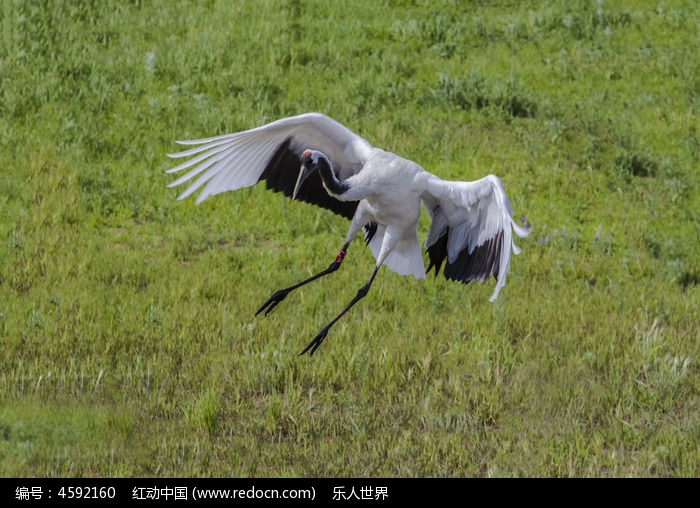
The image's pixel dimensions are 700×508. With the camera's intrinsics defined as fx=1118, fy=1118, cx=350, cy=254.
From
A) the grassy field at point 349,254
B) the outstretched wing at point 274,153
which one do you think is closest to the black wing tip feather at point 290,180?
the outstretched wing at point 274,153

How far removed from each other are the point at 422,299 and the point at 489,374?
159 cm

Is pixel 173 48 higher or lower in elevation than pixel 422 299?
higher

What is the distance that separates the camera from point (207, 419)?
7387mm

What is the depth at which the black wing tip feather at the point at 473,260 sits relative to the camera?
309 inches

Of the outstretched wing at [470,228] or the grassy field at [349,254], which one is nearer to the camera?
the grassy field at [349,254]

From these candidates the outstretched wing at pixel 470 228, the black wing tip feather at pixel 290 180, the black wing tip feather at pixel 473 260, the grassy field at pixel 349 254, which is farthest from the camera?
the black wing tip feather at pixel 290 180

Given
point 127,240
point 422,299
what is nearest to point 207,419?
point 422,299

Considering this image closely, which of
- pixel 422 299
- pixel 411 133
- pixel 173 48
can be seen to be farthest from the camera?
pixel 173 48

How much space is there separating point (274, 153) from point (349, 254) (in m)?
2.43

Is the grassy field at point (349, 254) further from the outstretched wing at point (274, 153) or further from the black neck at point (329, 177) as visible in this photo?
the black neck at point (329, 177)

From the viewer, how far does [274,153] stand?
27.2 ft

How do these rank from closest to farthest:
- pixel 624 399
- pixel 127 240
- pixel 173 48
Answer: pixel 624 399 → pixel 127 240 → pixel 173 48

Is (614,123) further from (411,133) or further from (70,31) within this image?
(70,31)

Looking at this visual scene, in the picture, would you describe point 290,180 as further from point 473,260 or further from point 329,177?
point 473,260
